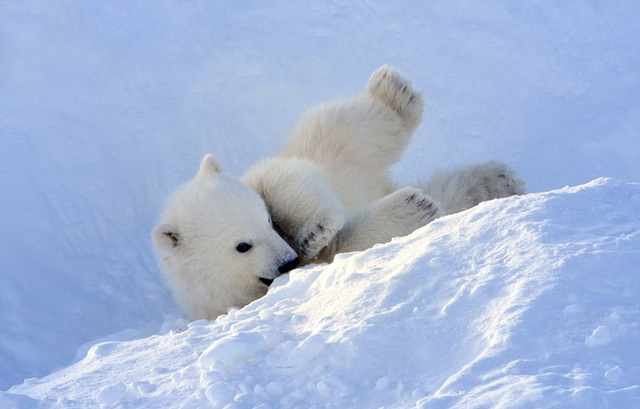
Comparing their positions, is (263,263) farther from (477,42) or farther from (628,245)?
(477,42)

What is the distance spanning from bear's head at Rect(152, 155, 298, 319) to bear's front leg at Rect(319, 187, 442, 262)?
0.99 ft

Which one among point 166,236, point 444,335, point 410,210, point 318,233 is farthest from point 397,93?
point 444,335

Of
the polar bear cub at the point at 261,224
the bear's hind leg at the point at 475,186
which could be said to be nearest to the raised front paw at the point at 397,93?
the bear's hind leg at the point at 475,186

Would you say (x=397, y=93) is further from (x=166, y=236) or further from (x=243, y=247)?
(x=166, y=236)

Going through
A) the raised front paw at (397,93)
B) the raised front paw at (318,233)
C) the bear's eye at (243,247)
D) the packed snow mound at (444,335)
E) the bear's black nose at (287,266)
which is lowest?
the packed snow mound at (444,335)

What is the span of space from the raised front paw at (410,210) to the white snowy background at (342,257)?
2.95 feet

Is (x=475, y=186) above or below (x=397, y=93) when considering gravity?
below

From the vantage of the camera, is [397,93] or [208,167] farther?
[397,93]

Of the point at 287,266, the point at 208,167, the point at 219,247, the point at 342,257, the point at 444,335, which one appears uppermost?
the point at 208,167

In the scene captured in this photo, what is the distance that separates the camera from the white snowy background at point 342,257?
1.80m

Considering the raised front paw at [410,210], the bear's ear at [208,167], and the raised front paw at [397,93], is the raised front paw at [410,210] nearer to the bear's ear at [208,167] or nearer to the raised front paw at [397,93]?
the bear's ear at [208,167]

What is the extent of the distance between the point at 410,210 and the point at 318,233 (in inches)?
16.7

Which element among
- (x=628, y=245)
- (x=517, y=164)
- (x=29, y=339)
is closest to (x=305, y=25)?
(x=517, y=164)

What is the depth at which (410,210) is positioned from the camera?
346 cm
